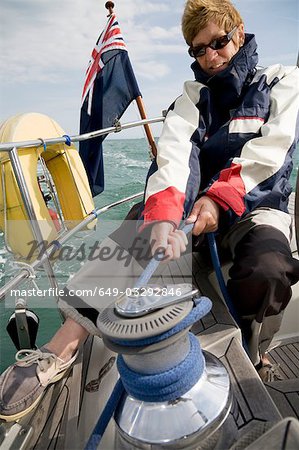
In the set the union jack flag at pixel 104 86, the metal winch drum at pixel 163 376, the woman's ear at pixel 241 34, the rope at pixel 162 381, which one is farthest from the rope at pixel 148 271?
the union jack flag at pixel 104 86

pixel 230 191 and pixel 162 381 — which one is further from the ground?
pixel 230 191

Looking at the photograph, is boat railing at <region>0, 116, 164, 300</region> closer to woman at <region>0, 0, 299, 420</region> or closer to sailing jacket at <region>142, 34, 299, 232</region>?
woman at <region>0, 0, 299, 420</region>

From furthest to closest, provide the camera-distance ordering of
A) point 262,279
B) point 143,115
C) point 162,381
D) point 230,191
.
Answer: point 143,115
point 230,191
point 262,279
point 162,381

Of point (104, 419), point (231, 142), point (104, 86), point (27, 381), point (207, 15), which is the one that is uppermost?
point (207, 15)

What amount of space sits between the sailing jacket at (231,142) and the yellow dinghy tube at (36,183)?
1.04m

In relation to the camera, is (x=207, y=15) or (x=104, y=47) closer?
(x=207, y=15)

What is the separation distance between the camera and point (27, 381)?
1229 mm

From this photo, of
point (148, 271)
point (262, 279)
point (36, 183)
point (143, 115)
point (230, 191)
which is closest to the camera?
point (148, 271)

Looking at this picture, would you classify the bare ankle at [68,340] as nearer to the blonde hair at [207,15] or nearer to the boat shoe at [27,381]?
the boat shoe at [27,381]

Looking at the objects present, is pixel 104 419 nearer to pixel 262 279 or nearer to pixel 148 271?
pixel 148 271

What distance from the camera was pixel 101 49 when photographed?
3.26 meters

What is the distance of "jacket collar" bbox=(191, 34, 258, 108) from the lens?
1.60 meters

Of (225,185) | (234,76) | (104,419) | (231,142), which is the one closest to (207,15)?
(234,76)

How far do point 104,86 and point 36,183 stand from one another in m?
1.16
